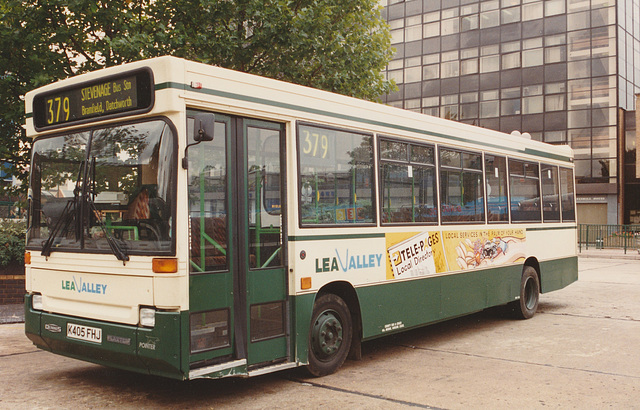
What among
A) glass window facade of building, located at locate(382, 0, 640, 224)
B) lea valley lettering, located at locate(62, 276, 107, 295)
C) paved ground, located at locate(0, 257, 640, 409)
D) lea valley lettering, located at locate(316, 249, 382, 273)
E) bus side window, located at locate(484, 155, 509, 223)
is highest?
glass window facade of building, located at locate(382, 0, 640, 224)

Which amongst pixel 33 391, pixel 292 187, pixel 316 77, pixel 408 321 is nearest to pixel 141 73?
pixel 292 187

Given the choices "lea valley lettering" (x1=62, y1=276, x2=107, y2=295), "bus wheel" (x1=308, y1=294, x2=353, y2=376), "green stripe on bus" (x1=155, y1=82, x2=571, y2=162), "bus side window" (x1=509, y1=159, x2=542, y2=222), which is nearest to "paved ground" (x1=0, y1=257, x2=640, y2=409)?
"bus wheel" (x1=308, y1=294, x2=353, y2=376)

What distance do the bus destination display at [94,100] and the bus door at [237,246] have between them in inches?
19.2

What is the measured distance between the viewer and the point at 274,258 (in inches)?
248

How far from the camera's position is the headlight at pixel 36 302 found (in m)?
6.25

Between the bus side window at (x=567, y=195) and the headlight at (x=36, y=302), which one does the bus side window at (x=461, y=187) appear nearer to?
the bus side window at (x=567, y=195)

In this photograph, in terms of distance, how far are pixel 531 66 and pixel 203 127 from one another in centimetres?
4255

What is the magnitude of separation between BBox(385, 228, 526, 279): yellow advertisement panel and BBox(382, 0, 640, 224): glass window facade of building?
115 feet

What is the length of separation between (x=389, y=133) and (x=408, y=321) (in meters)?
2.34

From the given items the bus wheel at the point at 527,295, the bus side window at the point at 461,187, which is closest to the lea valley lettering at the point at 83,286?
the bus side window at the point at 461,187

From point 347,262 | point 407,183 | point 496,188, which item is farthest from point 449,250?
point 347,262

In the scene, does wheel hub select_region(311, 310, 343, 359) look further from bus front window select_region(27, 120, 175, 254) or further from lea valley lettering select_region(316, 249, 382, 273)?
bus front window select_region(27, 120, 175, 254)

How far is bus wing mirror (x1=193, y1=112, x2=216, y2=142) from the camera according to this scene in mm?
5344

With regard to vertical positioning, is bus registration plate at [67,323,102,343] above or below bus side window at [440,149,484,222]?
below
